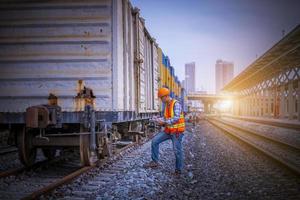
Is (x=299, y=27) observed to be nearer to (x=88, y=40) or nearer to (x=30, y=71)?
(x=88, y=40)

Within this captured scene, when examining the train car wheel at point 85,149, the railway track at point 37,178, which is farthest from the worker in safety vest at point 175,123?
the railway track at point 37,178

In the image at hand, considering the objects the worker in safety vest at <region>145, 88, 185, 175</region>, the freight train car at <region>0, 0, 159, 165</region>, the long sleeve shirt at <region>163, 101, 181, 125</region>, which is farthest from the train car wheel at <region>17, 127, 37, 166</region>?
the long sleeve shirt at <region>163, 101, 181, 125</region>

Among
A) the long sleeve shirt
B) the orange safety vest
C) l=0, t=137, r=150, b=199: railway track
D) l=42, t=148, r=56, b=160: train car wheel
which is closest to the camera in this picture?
l=0, t=137, r=150, b=199: railway track

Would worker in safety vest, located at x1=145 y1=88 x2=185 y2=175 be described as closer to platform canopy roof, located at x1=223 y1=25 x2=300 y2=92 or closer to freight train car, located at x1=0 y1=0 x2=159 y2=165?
freight train car, located at x1=0 y1=0 x2=159 y2=165

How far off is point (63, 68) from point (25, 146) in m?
1.79

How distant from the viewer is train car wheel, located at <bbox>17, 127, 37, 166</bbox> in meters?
5.98

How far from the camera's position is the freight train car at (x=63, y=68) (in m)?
5.83

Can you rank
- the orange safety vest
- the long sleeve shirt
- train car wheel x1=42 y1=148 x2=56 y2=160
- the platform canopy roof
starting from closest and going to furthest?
the long sleeve shirt < the orange safety vest < train car wheel x1=42 y1=148 x2=56 y2=160 < the platform canopy roof

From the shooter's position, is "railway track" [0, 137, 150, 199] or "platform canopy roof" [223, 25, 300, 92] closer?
"railway track" [0, 137, 150, 199]

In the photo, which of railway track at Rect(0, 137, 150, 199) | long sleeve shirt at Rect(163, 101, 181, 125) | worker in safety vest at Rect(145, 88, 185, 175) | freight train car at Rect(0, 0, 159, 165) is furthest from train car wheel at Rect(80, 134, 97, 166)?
long sleeve shirt at Rect(163, 101, 181, 125)

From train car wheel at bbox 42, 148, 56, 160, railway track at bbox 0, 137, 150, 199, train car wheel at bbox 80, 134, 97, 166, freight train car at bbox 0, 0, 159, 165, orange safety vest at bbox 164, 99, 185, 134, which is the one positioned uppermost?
freight train car at bbox 0, 0, 159, 165

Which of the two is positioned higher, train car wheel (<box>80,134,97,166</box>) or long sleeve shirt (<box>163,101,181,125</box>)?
long sleeve shirt (<box>163,101,181,125</box>)

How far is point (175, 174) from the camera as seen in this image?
5.86 m

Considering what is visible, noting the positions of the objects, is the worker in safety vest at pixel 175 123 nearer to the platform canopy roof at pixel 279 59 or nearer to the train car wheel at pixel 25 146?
the train car wheel at pixel 25 146
